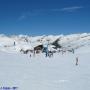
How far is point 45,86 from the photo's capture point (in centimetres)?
1411

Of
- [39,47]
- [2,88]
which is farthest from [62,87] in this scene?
[39,47]

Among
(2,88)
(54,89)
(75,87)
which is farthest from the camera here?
(75,87)

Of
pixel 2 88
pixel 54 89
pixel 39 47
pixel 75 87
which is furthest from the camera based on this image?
pixel 39 47

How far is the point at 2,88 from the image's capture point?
1249 centimetres

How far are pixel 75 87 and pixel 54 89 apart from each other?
142cm

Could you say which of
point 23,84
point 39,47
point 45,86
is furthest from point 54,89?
point 39,47

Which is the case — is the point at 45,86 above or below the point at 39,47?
below

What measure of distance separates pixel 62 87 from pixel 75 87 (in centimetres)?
68

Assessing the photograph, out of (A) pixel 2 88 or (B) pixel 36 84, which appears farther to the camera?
(B) pixel 36 84

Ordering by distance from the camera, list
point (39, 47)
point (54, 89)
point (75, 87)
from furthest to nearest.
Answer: point (39, 47) < point (75, 87) < point (54, 89)

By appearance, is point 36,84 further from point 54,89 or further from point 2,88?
point 2,88

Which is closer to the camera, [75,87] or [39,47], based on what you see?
[75,87]

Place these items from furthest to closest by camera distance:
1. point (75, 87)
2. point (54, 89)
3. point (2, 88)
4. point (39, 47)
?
point (39, 47)
point (75, 87)
point (54, 89)
point (2, 88)

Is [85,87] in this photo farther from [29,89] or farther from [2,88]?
[2,88]
